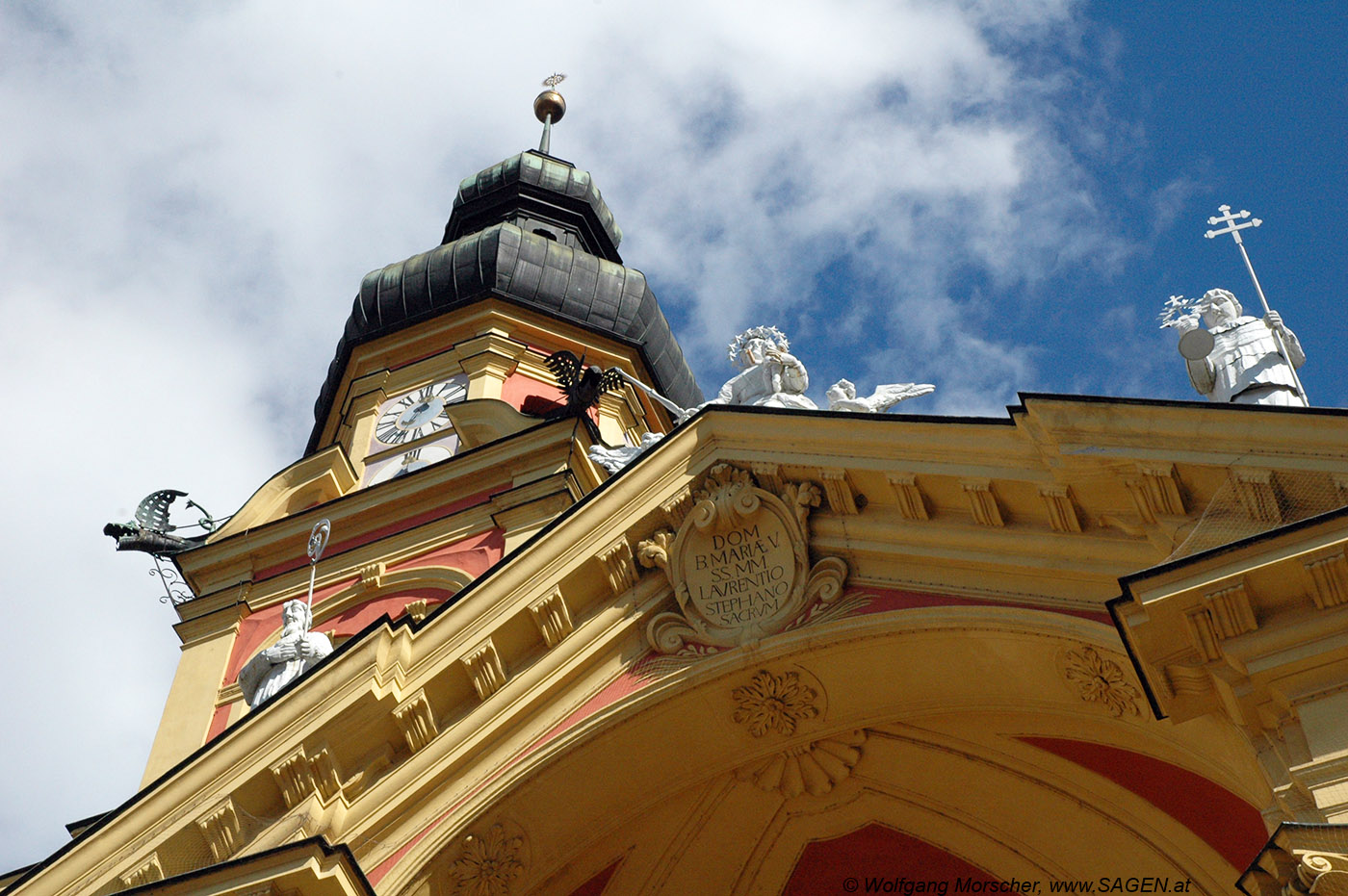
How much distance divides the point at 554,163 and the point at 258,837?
20561mm

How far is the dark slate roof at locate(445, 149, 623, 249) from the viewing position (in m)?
30.0

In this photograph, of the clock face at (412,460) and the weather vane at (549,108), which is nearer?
the clock face at (412,460)

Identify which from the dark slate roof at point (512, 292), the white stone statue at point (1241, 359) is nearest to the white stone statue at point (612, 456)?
the white stone statue at point (1241, 359)

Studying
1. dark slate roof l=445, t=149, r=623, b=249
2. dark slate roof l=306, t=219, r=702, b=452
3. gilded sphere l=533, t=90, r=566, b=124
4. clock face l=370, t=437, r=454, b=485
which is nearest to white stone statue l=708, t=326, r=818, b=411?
clock face l=370, t=437, r=454, b=485

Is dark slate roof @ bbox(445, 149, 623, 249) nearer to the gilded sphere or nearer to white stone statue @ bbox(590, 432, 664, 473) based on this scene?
the gilded sphere

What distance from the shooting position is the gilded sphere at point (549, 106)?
1383 inches

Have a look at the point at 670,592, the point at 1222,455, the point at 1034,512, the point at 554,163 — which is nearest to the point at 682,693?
the point at 670,592

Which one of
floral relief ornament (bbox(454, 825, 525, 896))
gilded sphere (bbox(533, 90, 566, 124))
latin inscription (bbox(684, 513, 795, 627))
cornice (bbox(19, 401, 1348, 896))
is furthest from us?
gilded sphere (bbox(533, 90, 566, 124))

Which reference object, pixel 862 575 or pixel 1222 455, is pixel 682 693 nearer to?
pixel 862 575

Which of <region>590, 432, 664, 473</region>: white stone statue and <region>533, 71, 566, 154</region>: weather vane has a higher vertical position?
<region>533, 71, 566, 154</region>: weather vane

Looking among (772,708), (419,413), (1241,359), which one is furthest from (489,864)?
(419,413)

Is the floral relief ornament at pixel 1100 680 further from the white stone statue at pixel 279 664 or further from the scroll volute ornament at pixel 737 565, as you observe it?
the white stone statue at pixel 279 664

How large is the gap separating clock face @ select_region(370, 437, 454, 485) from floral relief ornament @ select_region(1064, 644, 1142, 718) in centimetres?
1375

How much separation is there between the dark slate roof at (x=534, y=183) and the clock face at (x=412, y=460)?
7069 mm
